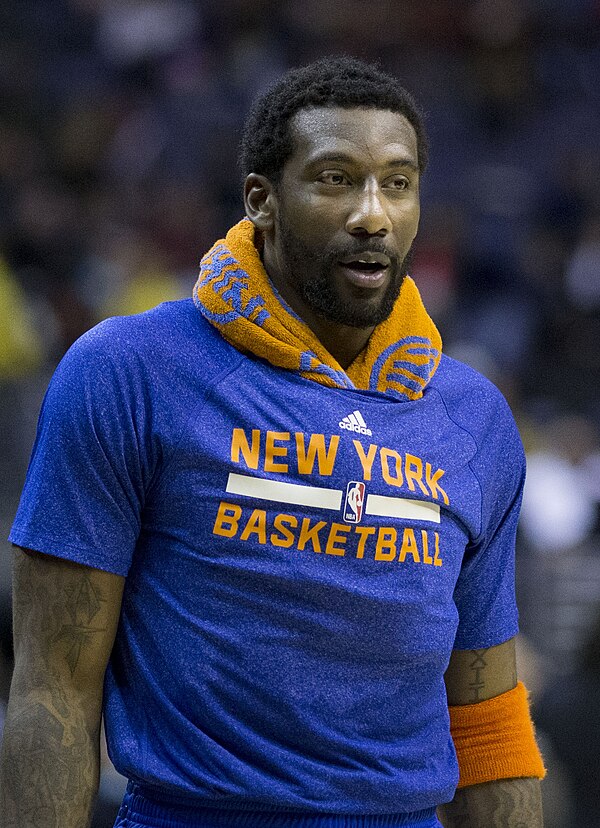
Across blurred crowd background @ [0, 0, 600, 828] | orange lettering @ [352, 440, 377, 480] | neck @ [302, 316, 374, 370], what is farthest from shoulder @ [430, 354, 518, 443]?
blurred crowd background @ [0, 0, 600, 828]

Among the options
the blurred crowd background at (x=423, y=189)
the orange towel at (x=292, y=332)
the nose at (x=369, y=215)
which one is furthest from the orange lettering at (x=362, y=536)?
the blurred crowd background at (x=423, y=189)

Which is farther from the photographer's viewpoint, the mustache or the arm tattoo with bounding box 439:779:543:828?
the arm tattoo with bounding box 439:779:543:828

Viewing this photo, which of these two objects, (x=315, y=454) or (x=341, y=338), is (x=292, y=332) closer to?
(x=341, y=338)

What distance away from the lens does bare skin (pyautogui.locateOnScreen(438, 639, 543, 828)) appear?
8.10 ft

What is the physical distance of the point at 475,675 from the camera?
8.20 feet

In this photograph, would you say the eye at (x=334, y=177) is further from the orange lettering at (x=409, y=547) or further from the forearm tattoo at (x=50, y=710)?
the forearm tattoo at (x=50, y=710)

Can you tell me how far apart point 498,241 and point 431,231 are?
500 millimetres

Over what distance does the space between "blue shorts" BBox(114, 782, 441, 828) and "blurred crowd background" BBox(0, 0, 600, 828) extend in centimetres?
303

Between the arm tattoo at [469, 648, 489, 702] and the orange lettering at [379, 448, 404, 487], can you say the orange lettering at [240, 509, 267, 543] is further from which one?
the arm tattoo at [469, 648, 489, 702]

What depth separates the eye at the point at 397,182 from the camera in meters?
2.32

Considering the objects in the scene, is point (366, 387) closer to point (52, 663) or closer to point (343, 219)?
point (343, 219)

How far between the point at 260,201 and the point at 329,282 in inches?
8.4

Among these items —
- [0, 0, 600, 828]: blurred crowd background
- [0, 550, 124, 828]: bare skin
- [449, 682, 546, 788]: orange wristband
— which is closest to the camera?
[0, 550, 124, 828]: bare skin

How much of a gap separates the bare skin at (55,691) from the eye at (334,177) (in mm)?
717
